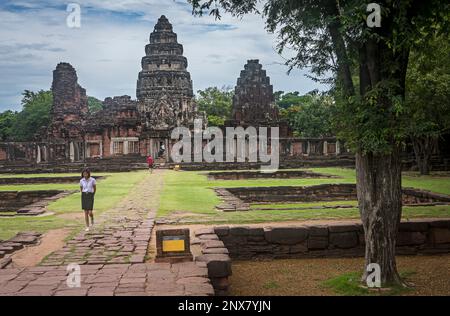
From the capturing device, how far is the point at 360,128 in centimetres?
777

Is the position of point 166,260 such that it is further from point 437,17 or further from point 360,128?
point 437,17

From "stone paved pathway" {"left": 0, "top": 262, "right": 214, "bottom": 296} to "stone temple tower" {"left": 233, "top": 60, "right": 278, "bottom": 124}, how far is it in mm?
38256

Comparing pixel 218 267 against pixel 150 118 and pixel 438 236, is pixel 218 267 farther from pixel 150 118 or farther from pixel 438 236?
pixel 150 118

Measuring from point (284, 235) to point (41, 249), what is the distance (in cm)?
441

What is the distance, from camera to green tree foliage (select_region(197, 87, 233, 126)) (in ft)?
216

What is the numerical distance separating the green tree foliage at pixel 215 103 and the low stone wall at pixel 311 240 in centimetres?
5240

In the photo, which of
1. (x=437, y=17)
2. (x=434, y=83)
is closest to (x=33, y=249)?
(x=437, y=17)

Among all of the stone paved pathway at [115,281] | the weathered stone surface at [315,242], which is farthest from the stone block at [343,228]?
the stone paved pathway at [115,281]

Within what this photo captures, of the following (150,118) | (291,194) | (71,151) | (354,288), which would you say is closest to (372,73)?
(354,288)

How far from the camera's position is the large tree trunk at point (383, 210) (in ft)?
26.2

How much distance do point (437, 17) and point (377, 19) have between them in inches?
64.9

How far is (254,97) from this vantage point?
4566cm
